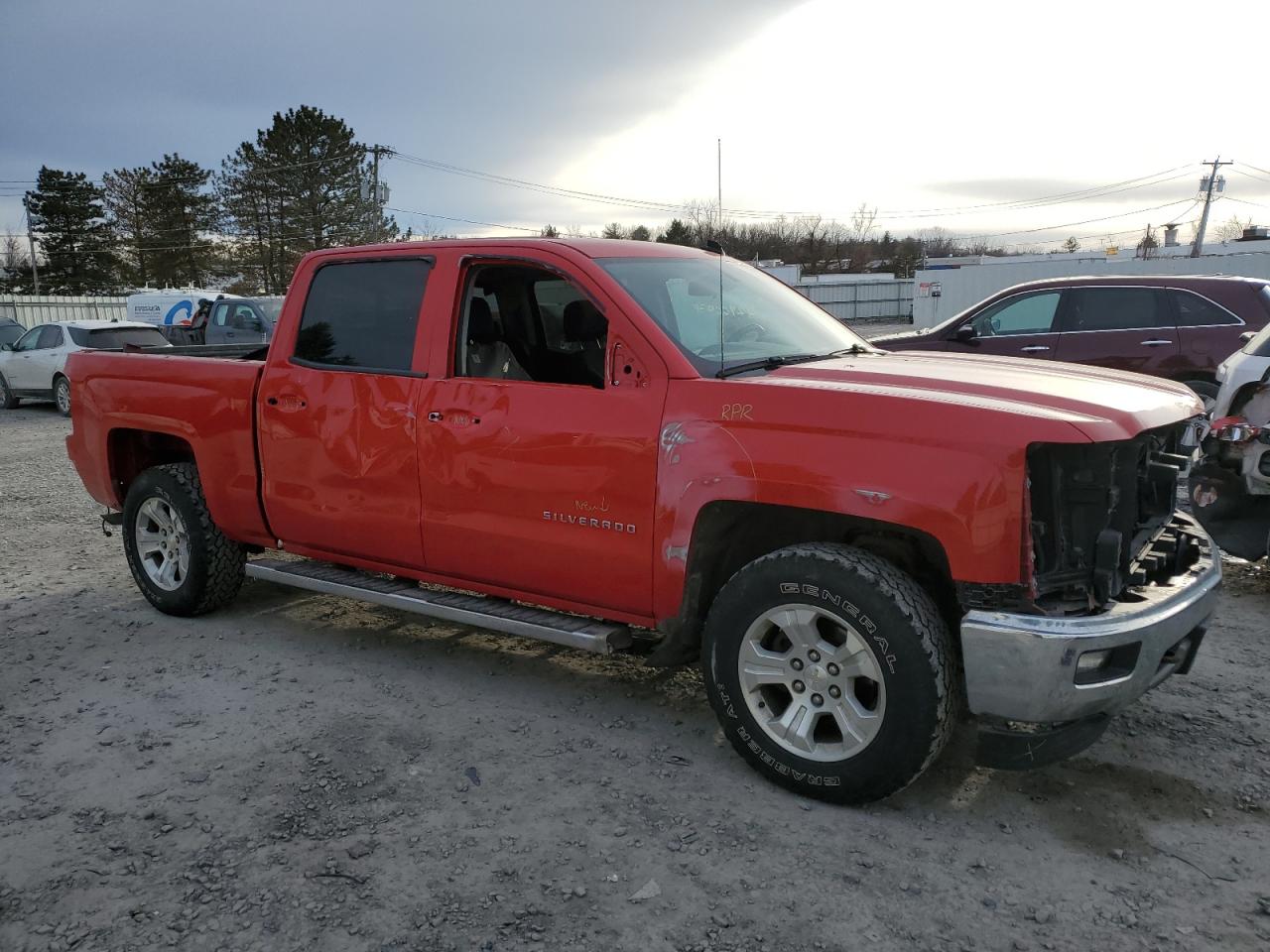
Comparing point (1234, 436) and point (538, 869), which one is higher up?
point (1234, 436)

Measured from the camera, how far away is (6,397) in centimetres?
1795

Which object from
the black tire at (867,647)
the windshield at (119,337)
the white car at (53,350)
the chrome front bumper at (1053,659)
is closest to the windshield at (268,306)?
the white car at (53,350)

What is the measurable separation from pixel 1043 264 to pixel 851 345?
3425 cm

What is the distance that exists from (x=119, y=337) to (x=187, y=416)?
39.4 ft

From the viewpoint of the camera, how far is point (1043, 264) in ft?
116

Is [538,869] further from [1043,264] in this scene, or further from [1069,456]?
[1043,264]

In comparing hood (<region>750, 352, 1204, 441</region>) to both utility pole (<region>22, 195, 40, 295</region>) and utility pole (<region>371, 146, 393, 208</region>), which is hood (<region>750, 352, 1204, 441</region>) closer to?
utility pole (<region>371, 146, 393, 208</region>)

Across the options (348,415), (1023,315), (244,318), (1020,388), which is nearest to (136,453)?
(348,415)

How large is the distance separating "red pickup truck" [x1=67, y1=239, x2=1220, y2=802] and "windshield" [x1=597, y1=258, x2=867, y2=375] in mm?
18

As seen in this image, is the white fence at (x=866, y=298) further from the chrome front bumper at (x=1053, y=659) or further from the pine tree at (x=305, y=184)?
the chrome front bumper at (x=1053, y=659)

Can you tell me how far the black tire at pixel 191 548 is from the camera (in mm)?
5340

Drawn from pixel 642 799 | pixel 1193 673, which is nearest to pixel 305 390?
pixel 642 799

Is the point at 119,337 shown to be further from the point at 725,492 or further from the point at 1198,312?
the point at 725,492

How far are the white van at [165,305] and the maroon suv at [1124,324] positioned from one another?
22053 millimetres
